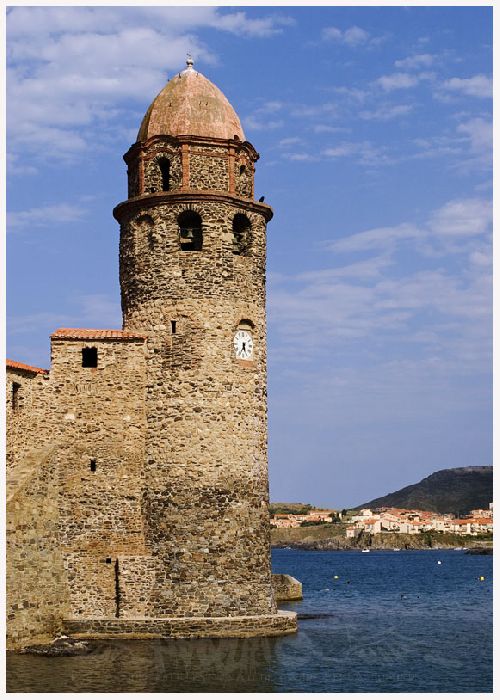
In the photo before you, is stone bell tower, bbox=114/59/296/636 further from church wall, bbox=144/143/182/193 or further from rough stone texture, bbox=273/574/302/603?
rough stone texture, bbox=273/574/302/603

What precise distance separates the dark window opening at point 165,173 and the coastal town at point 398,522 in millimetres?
133842

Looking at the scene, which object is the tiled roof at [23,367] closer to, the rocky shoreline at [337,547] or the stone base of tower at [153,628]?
the stone base of tower at [153,628]

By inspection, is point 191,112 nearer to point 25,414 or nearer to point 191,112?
point 191,112

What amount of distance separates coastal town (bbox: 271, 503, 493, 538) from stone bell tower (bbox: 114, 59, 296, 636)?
437 ft

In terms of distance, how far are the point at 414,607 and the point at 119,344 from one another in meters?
22.1

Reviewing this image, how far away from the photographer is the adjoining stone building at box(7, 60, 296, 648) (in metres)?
24.8

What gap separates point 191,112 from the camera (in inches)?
1067

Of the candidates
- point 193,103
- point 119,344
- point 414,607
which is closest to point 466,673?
point 119,344

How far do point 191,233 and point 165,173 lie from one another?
166cm

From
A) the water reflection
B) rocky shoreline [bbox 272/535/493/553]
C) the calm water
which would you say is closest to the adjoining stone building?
the water reflection

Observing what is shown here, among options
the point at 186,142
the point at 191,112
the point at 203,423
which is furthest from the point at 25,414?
the point at 191,112

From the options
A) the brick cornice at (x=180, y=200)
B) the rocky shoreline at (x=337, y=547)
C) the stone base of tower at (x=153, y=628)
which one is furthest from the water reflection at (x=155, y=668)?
the rocky shoreline at (x=337, y=547)

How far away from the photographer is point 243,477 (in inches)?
1019

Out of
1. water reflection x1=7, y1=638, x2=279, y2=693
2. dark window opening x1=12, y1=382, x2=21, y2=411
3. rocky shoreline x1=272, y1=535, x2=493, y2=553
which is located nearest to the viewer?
water reflection x1=7, y1=638, x2=279, y2=693
